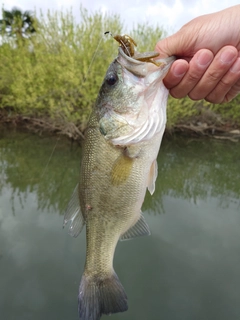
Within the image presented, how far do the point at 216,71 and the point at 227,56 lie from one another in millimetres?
111

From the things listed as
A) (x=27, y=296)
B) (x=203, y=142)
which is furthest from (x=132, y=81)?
(x=203, y=142)

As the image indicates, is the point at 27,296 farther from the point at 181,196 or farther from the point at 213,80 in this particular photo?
the point at 181,196

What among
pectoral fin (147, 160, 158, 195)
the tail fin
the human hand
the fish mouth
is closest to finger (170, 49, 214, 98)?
the human hand

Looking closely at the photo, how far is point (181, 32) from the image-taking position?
1761 millimetres

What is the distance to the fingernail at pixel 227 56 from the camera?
165 cm

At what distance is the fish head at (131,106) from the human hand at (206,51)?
0.68 feet

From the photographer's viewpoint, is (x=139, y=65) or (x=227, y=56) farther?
(x=227, y=56)

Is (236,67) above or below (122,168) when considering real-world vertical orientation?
above

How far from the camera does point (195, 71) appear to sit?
1733mm

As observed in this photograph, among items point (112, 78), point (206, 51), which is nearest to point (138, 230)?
point (112, 78)

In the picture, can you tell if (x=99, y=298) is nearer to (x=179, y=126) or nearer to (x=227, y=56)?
(x=227, y=56)

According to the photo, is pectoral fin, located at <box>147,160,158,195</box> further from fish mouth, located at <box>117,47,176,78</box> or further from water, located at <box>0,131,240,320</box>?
water, located at <box>0,131,240,320</box>

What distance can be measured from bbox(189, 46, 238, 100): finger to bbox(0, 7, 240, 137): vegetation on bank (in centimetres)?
948

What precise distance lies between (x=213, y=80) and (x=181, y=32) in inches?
15.0
